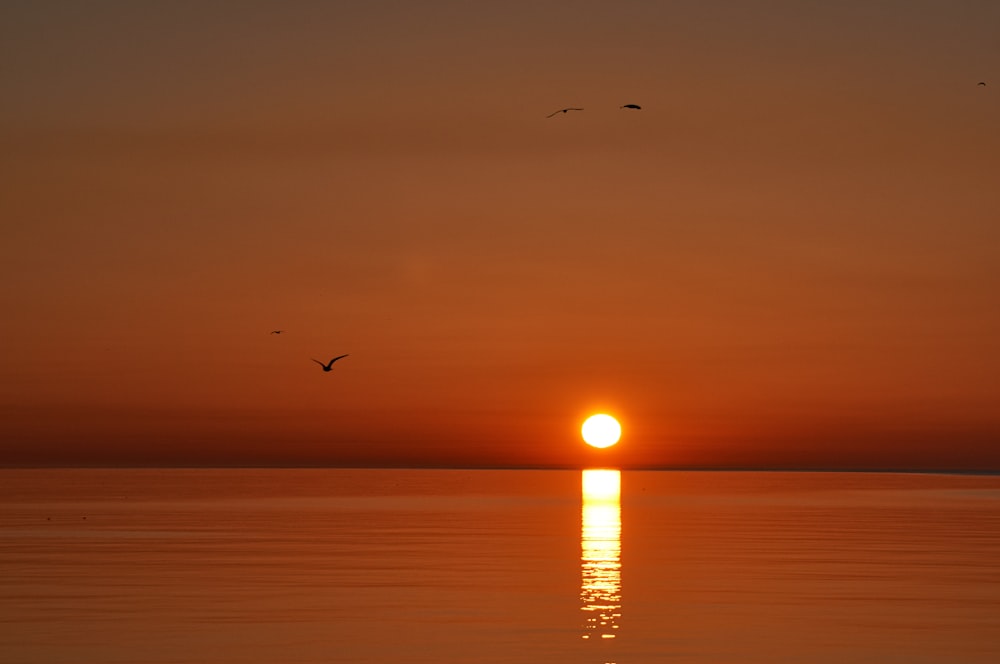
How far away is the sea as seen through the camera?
3075 cm

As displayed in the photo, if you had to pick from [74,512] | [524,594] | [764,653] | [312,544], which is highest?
[74,512]

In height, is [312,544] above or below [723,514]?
below

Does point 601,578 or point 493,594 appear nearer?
point 493,594

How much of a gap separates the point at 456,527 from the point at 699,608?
4122 centimetres

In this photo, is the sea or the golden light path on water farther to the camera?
the golden light path on water

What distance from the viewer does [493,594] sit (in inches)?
1626

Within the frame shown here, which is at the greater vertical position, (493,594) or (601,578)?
(601,578)

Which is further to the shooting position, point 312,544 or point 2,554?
point 312,544

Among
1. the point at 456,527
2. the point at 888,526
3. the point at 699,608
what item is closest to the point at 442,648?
the point at 699,608

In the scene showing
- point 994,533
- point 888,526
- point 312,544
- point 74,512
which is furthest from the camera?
point 74,512

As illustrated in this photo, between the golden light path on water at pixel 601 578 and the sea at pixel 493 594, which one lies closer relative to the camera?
the sea at pixel 493 594

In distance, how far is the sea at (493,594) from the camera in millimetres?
30750

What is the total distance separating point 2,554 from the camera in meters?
54.3

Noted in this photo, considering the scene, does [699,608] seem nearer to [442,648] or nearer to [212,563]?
[442,648]
